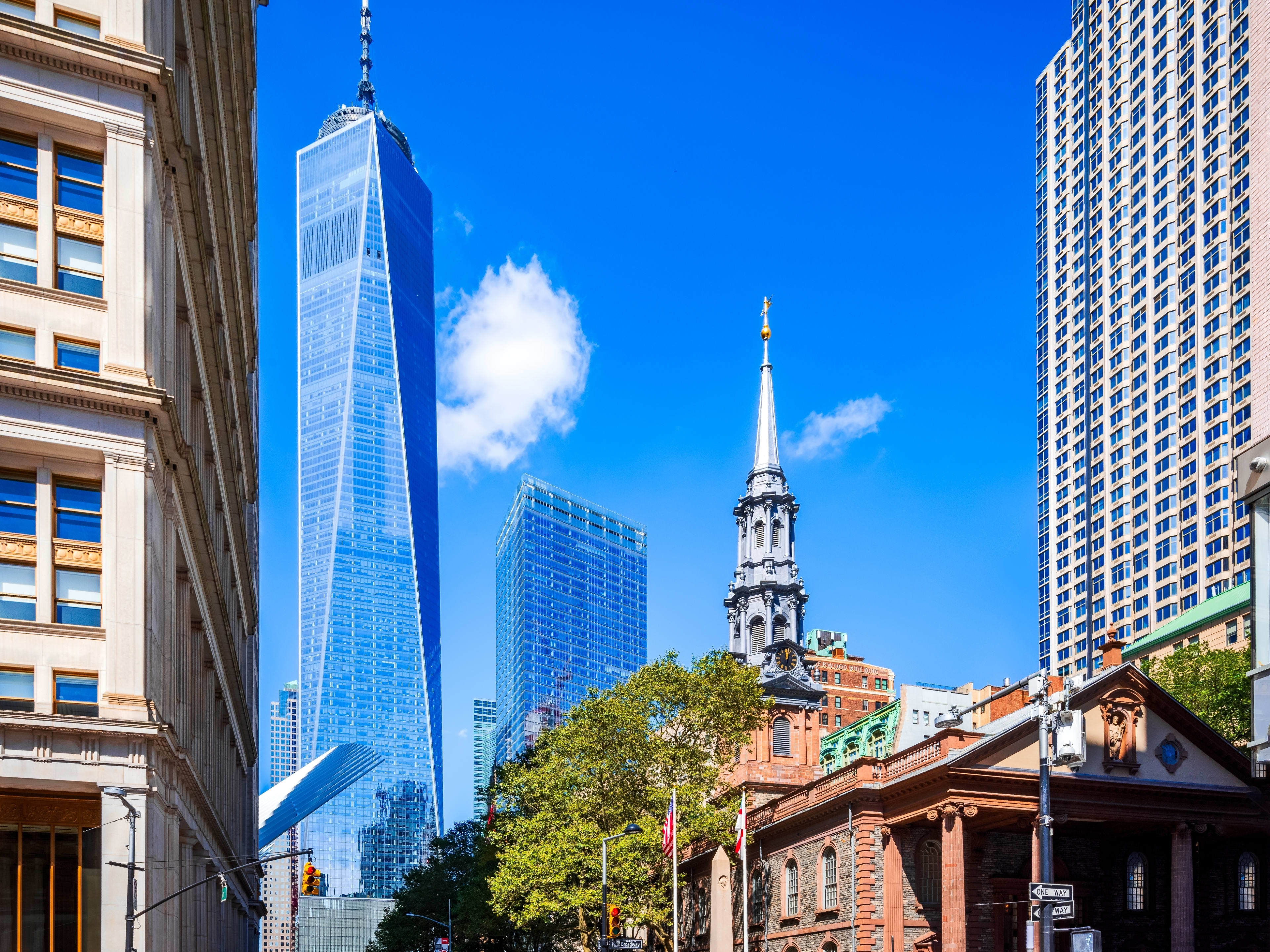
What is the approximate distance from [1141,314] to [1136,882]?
103 metres

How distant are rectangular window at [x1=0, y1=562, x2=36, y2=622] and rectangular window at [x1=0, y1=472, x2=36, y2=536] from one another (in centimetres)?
86

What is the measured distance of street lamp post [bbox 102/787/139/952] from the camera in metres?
29.8

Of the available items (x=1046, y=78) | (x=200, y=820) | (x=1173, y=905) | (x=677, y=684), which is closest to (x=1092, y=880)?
(x=1173, y=905)

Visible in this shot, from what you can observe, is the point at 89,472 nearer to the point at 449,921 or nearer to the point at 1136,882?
the point at 1136,882

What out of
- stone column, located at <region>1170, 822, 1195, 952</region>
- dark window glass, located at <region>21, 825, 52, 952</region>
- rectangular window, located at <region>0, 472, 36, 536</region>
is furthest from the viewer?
stone column, located at <region>1170, 822, 1195, 952</region>

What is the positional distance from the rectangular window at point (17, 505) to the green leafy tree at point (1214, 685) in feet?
164

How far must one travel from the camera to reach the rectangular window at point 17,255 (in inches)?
1312

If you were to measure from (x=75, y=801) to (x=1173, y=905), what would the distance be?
3738cm

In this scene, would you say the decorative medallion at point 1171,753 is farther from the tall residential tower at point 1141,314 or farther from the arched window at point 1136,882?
the tall residential tower at point 1141,314

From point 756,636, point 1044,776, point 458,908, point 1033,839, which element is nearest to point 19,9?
point 1044,776

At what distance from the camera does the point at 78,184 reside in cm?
3431

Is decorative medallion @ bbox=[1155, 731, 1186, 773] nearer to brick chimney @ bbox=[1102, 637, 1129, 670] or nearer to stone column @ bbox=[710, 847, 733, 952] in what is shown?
brick chimney @ bbox=[1102, 637, 1129, 670]

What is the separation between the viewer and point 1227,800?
2000 inches

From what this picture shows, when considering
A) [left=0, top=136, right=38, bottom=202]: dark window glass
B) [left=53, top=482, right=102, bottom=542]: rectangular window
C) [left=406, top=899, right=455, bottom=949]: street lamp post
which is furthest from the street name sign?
[left=406, top=899, right=455, bottom=949]: street lamp post
